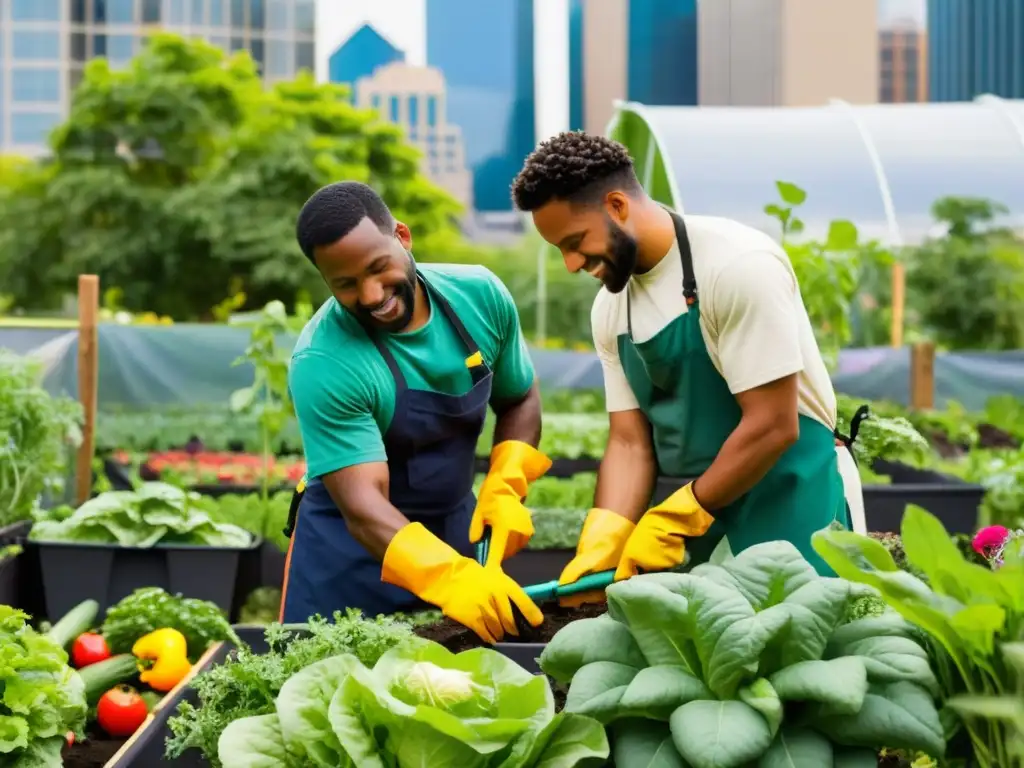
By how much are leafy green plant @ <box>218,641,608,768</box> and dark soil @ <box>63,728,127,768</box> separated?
4.43 feet

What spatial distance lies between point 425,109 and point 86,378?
20.8 m

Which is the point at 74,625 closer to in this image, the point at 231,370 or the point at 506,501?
the point at 506,501

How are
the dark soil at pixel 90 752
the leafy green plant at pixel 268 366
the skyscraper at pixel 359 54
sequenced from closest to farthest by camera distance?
1. the dark soil at pixel 90 752
2. the leafy green plant at pixel 268 366
3. the skyscraper at pixel 359 54

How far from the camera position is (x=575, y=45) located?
86.4ft

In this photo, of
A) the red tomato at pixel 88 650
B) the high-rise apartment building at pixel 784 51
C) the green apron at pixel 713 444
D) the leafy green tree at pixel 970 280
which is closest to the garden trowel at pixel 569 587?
the green apron at pixel 713 444

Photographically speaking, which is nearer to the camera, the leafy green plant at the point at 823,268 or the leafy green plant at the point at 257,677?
the leafy green plant at the point at 257,677

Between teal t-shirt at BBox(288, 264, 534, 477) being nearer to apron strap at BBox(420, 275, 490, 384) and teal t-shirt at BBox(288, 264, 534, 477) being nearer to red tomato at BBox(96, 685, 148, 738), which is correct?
apron strap at BBox(420, 275, 490, 384)

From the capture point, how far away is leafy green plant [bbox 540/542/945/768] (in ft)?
4.18

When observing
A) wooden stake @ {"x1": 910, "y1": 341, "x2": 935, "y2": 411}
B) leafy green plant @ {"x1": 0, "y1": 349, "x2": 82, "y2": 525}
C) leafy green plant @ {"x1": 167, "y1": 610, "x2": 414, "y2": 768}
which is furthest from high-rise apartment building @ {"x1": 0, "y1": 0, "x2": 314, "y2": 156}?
leafy green plant @ {"x1": 167, "y1": 610, "x2": 414, "y2": 768}

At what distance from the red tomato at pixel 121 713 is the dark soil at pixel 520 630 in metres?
1.24

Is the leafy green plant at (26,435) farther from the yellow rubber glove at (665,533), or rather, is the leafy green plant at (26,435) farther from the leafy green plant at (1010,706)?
the leafy green plant at (1010,706)

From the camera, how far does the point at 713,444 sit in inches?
95.3

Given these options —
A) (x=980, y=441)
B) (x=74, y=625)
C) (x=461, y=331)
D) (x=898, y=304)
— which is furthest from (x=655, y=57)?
(x=461, y=331)

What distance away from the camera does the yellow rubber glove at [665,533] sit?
88.9 inches
